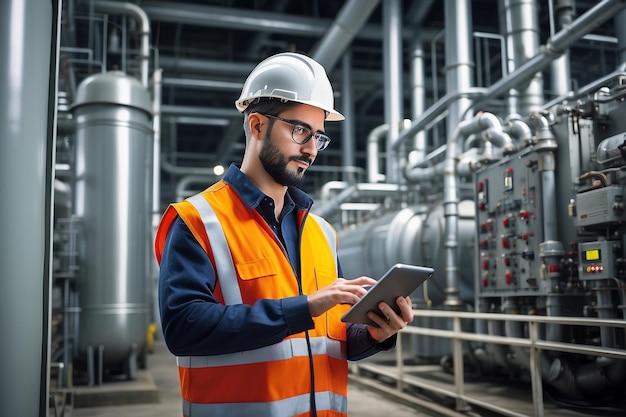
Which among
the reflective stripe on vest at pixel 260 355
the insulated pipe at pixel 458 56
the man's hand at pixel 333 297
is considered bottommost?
the reflective stripe on vest at pixel 260 355

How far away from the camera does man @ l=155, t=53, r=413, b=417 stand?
1.64 m

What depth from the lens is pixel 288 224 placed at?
2.03m

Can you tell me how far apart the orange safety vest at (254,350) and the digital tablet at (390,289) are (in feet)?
0.61

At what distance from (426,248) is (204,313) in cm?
713

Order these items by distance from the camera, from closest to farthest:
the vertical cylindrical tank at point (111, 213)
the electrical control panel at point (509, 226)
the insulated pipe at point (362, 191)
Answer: the electrical control panel at point (509, 226) → the vertical cylindrical tank at point (111, 213) → the insulated pipe at point (362, 191)

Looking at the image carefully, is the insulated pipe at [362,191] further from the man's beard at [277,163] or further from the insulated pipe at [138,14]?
the man's beard at [277,163]

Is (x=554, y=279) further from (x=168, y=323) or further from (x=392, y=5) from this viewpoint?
(x=392, y=5)

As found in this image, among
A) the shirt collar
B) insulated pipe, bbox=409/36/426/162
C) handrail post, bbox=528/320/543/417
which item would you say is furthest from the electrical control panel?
the shirt collar

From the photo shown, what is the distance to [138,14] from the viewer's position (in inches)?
389

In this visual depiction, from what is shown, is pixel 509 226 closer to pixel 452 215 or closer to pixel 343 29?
pixel 452 215

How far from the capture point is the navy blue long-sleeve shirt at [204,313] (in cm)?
162

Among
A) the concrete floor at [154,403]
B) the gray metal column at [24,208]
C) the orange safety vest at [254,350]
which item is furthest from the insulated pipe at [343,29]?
the orange safety vest at [254,350]

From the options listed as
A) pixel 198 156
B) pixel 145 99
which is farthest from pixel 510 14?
pixel 198 156

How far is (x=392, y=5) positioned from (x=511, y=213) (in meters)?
5.04
